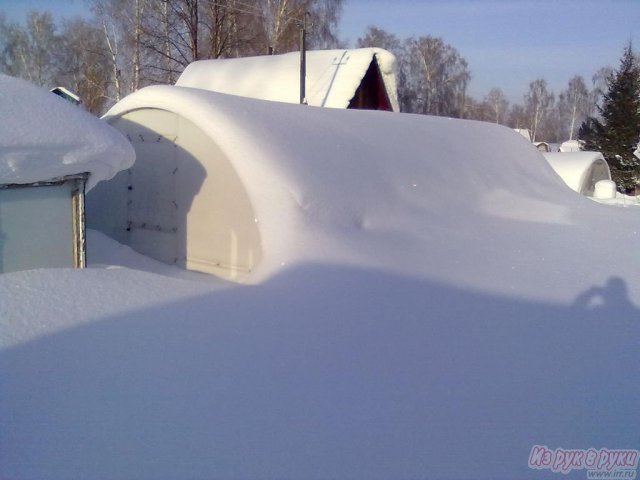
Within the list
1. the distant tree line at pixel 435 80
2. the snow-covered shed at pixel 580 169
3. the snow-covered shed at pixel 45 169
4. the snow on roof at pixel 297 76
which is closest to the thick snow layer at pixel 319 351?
the snow-covered shed at pixel 45 169

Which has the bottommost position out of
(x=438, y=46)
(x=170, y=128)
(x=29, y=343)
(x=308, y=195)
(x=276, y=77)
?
(x=29, y=343)

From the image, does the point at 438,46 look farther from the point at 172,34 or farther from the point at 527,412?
the point at 527,412

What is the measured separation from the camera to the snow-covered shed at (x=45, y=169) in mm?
4457

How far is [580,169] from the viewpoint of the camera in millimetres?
16500

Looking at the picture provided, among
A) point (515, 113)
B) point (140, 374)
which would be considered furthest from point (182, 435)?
point (515, 113)

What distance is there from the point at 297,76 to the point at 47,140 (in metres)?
11.8

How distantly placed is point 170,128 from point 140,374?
4.31 metres

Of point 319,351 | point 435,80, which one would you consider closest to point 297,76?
point 319,351

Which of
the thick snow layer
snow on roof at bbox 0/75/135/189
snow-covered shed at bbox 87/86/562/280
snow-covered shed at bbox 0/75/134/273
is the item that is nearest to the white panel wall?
snow-covered shed at bbox 0/75/134/273

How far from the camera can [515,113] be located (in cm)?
6438

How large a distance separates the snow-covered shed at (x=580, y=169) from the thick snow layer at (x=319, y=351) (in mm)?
11113

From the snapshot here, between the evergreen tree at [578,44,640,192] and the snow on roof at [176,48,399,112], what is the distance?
14242 mm

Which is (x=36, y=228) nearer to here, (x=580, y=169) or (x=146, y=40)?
(x=580, y=169)

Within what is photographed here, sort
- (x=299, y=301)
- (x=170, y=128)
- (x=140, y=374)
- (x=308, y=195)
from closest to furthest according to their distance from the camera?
(x=140, y=374) → (x=299, y=301) → (x=308, y=195) → (x=170, y=128)
